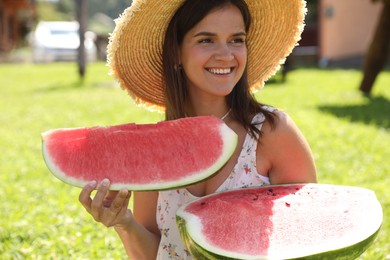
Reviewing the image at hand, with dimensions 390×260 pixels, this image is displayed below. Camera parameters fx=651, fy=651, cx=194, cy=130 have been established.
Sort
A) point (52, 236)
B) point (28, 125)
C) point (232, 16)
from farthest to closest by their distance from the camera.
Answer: point (28, 125) → point (52, 236) → point (232, 16)

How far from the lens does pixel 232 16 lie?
2385 mm

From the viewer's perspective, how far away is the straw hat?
8.11 ft

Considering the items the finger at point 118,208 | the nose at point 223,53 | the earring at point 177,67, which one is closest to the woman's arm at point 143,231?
the finger at point 118,208

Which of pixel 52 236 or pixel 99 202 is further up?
pixel 99 202

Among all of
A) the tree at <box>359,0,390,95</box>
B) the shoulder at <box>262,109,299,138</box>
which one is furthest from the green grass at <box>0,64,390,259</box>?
the shoulder at <box>262,109,299,138</box>

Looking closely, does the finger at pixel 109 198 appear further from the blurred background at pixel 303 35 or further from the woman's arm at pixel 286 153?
the blurred background at pixel 303 35

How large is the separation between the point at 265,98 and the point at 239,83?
811 cm

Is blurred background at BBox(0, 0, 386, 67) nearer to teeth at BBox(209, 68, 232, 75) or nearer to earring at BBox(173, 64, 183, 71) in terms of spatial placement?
earring at BBox(173, 64, 183, 71)

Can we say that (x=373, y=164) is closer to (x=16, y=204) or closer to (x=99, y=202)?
(x=16, y=204)

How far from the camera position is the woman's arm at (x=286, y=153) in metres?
2.46

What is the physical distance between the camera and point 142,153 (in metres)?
2.26

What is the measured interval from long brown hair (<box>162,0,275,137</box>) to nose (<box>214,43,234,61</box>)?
0.14 metres

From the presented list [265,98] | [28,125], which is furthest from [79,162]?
[265,98]

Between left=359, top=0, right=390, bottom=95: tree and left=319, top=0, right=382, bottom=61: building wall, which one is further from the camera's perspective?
left=319, top=0, right=382, bottom=61: building wall
